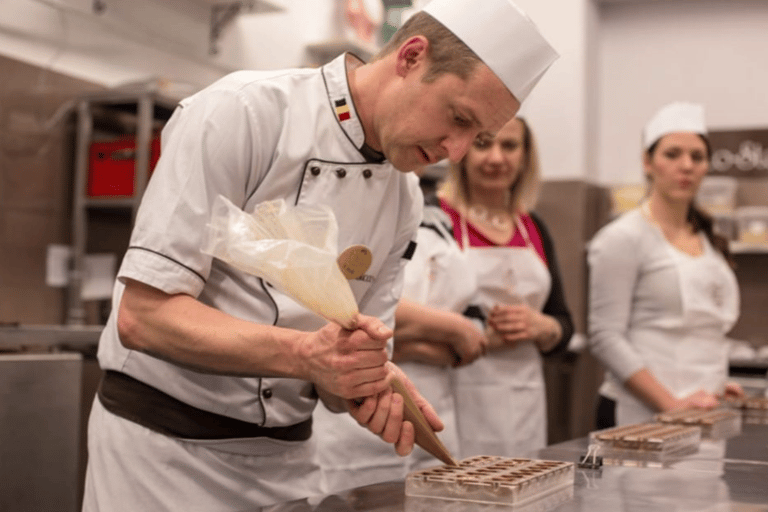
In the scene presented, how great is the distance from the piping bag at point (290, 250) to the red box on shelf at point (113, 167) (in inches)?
100

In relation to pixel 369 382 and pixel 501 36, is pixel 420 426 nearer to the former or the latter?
pixel 369 382

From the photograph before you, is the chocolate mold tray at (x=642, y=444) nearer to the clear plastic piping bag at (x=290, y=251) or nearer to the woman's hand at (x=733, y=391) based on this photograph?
the clear plastic piping bag at (x=290, y=251)

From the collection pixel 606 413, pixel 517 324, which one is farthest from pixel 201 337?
pixel 606 413

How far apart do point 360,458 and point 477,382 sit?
531mm

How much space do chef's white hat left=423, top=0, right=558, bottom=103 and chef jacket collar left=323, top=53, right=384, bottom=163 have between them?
0.16m

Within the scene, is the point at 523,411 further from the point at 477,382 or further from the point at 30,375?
the point at 30,375

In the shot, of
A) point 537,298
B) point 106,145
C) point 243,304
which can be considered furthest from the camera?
point 106,145

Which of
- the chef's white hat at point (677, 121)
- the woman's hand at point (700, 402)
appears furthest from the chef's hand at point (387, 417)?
the chef's white hat at point (677, 121)

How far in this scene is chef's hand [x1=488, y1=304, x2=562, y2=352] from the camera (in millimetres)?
2539

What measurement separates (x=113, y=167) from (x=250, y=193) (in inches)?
94.4

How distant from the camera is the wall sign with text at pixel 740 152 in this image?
5.27 m

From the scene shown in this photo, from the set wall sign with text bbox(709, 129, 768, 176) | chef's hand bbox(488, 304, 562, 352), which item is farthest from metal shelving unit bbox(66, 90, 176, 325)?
wall sign with text bbox(709, 129, 768, 176)

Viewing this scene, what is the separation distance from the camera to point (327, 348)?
1179 mm

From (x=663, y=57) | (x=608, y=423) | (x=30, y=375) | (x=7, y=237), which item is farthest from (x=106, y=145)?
(x=663, y=57)
